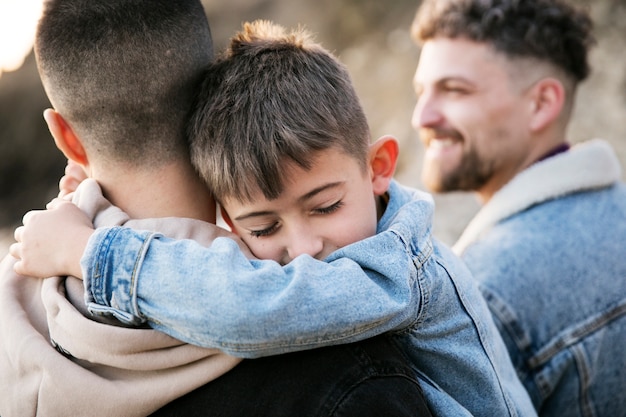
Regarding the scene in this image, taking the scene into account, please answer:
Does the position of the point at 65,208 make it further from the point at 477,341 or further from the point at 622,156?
the point at 622,156

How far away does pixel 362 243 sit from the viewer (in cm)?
148

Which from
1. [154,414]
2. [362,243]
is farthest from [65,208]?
[362,243]

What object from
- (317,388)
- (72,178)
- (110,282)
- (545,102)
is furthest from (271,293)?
(545,102)

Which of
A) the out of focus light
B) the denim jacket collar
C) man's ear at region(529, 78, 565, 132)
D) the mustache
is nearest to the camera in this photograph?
the denim jacket collar

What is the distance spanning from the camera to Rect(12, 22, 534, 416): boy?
A: 52.8 inches

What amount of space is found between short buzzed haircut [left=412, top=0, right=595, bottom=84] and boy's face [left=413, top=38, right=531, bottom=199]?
0.17 ft

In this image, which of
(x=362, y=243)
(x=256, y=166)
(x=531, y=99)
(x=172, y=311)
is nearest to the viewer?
(x=172, y=311)

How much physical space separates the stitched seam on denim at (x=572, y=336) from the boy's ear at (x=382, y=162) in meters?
1.10

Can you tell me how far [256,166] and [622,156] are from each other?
14.8 ft

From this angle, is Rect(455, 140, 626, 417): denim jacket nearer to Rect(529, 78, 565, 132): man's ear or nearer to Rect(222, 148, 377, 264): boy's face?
Rect(529, 78, 565, 132): man's ear

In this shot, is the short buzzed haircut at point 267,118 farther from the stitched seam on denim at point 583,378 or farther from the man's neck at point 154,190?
the stitched seam on denim at point 583,378

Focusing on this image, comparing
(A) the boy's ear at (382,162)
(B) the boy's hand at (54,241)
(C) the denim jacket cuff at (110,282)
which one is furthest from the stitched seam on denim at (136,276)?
(A) the boy's ear at (382,162)

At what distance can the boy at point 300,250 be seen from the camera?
1.34 m

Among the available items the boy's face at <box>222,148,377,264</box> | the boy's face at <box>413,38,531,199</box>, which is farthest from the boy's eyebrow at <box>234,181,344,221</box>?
the boy's face at <box>413,38,531,199</box>
